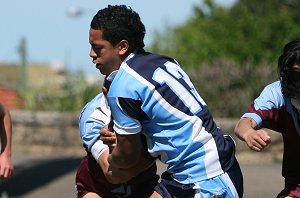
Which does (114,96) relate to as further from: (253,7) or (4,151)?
(253,7)

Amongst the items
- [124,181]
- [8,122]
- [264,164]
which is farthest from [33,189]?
[124,181]

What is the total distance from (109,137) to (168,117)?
0.39m

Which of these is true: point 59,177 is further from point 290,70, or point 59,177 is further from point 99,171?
point 290,70

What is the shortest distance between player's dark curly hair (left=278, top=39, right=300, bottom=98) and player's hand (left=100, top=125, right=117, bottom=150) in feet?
3.21

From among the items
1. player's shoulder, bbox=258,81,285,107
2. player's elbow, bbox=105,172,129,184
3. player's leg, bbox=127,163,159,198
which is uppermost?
player's shoulder, bbox=258,81,285,107

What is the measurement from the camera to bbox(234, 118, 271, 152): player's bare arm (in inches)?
203

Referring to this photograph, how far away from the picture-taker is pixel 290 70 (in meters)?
5.42

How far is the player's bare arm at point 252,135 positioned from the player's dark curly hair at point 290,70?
0.27m

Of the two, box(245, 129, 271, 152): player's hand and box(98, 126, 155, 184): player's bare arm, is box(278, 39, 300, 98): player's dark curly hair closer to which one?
box(245, 129, 271, 152): player's hand

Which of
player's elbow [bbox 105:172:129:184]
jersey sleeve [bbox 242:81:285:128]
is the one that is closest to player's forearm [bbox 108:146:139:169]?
player's elbow [bbox 105:172:129:184]

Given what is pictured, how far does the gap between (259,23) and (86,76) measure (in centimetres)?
553

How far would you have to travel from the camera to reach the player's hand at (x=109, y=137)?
5281 millimetres

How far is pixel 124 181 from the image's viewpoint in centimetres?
554

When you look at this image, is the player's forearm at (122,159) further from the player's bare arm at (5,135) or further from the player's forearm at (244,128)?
the player's bare arm at (5,135)
